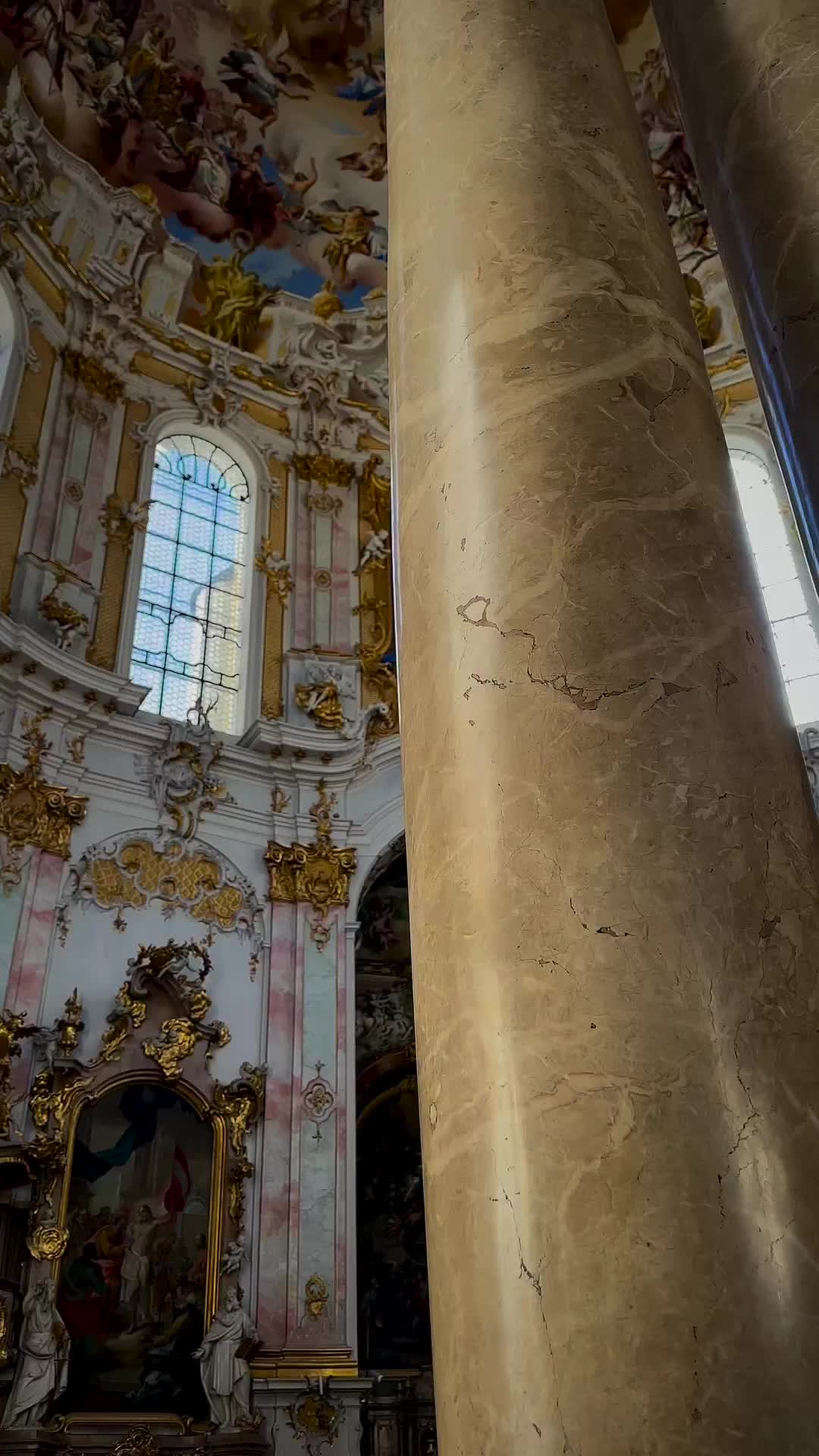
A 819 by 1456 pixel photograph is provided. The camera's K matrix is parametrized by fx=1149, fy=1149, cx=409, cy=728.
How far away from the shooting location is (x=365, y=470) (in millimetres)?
14273

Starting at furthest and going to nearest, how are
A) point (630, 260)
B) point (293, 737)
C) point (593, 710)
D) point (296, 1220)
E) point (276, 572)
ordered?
point (276, 572) → point (293, 737) → point (296, 1220) → point (630, 260) → point (593, 710)

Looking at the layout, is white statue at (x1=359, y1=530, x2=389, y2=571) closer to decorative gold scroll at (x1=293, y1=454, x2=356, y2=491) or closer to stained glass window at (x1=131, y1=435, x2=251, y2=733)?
decorative gold scroll at (x1=293, y1=454, x2=356, y2=491)

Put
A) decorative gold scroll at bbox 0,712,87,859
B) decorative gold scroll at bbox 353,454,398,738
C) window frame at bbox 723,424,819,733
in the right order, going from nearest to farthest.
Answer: decorative gold scroll at bbox 0,712,87,859 < decorative gold scroll at bbox 353,454,398,738 < window frame at bbox 723,424,819,733

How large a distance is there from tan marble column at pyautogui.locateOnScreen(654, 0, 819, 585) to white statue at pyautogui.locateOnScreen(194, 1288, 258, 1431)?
26.8 feet

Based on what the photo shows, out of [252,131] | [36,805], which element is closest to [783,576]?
[36,805]

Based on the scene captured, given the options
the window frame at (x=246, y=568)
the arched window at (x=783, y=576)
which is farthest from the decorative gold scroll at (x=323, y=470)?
the arched window at (x=783, y=576)

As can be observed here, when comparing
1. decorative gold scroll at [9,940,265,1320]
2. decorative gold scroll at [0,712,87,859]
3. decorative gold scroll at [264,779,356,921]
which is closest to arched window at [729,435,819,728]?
decorative gold scroll at [264,779,356,921]

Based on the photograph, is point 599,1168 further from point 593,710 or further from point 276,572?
point 276,572

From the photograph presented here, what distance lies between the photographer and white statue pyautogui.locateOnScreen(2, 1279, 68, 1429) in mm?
7605

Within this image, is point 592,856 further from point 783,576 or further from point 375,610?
point 783,576

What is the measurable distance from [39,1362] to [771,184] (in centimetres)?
829

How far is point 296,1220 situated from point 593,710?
8.83 m

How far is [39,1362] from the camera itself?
7.80 metres

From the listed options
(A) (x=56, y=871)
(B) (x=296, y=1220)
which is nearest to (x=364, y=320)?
(A) (x=56, y=871)
